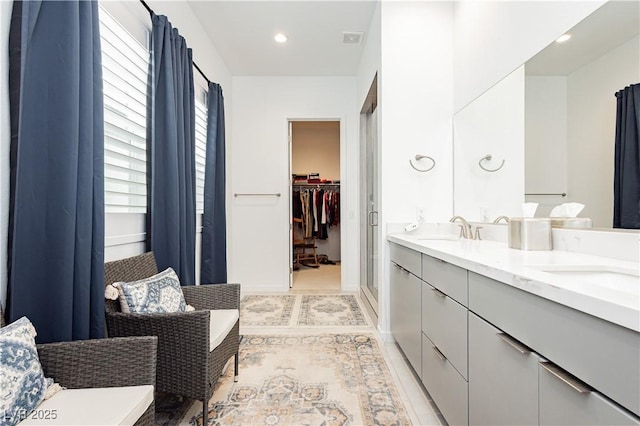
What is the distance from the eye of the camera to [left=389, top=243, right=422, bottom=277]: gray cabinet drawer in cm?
185

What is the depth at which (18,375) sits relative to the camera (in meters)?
0.90

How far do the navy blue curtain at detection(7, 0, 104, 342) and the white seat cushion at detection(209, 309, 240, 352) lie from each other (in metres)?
0.46

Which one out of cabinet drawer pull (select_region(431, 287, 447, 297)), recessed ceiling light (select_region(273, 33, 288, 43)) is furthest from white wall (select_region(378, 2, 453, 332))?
recessed ceiling light (select_region(273, 33, 288, 43))

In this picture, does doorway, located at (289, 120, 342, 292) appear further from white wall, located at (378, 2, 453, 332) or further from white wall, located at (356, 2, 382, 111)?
white wall, located at (378, 2, 453, 332)

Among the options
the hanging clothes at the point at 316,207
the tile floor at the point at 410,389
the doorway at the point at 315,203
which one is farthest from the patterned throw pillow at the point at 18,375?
the hanging clothes at the point at 316,207

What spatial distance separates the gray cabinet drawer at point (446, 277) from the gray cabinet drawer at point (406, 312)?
0.53ft

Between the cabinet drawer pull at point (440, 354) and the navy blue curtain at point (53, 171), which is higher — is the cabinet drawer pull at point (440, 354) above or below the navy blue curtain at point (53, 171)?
below

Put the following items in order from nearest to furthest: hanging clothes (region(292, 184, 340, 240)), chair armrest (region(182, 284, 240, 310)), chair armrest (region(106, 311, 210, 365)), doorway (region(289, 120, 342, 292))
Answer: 1. chair armrest (region(106, 311, 210, 365))
2. chair armrest (region(182, 284, 240, 310))
3. doorway (region(289, 120, 342, 292))
4. hanging clothes (region(292, 184, 340, 240))

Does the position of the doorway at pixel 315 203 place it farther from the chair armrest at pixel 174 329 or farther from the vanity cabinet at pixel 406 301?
the chair armrest at pixel 174 329

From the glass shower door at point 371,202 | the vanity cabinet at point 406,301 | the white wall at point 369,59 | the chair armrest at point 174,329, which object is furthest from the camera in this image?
the glass shower door at point 371,202

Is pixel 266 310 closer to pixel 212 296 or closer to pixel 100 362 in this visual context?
pixel 212 296

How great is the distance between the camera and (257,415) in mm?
1577

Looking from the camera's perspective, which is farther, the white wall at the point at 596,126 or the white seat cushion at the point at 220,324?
the white seat cushion at the point at 220,324

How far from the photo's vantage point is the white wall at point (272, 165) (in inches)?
163
